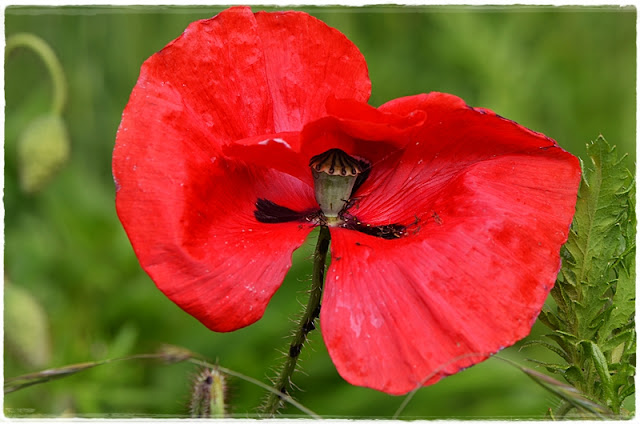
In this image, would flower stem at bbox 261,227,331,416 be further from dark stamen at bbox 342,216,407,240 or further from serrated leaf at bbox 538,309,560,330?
serrated leaf at bbox 538,309,560,330

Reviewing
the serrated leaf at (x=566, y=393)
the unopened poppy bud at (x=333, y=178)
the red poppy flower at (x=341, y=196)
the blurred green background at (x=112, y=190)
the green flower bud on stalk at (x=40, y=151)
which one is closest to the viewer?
the serrated leaf at (x=566, y=393)

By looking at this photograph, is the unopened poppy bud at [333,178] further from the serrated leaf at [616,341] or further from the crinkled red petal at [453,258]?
the serrated leaf at [616,341]

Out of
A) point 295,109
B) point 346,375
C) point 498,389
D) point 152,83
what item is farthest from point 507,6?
point 498,389

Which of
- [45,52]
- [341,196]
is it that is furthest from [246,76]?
[45,52]

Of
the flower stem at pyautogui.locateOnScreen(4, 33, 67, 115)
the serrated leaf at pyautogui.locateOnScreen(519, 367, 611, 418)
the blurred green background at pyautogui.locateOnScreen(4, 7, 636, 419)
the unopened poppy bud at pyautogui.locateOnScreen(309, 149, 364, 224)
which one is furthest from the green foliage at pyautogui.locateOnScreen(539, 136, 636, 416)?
the flower stem at pyautogui.locateOnScreen(4, 33, 67, 115)

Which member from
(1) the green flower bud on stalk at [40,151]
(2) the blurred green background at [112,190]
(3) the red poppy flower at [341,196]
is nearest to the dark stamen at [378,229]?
(3) the red poppy flower at [341,196]

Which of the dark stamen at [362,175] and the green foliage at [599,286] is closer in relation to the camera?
the green foliage at [599,286]
